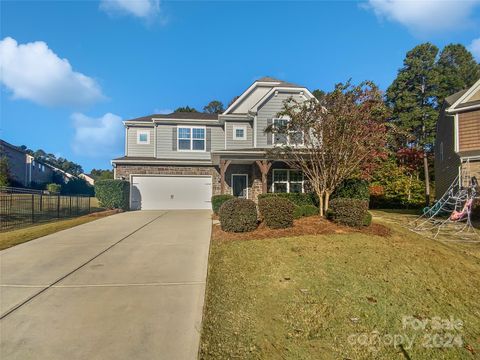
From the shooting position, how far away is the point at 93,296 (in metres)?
4.69

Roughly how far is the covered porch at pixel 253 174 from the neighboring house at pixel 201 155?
57 millimetres

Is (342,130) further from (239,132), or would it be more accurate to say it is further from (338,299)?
(239,132)

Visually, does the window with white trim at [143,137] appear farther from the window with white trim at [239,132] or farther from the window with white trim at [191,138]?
the window with white trim at [239,132]

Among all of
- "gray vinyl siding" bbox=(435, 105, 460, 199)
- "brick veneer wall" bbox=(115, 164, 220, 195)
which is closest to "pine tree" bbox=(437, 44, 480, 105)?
"gray vinyl siding" bbox=(435, 105, 460, 199)

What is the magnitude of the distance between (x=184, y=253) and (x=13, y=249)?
4123mm

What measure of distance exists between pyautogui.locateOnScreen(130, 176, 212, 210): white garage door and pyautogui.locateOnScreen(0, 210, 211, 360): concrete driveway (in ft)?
35.2

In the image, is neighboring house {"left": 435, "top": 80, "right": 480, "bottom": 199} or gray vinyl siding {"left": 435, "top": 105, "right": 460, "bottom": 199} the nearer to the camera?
neighboring house {"left": 435, "top": 80, "right": 480, "bottom": 199}

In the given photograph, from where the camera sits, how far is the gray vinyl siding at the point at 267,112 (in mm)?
18031

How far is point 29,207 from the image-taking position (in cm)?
1359

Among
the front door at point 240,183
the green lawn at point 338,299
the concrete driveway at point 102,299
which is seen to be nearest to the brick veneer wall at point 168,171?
the front door at point 240,183

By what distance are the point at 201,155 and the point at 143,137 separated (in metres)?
3.96

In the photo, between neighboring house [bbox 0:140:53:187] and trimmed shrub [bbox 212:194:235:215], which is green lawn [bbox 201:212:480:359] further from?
neighboring house [bbox 0:140:53:187]

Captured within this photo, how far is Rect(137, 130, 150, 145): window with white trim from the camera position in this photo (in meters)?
20.2

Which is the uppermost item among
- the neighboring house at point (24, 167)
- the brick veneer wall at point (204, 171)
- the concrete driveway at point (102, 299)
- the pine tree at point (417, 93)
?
the pine tree at point (417, 93)
